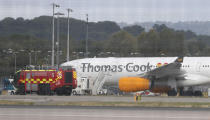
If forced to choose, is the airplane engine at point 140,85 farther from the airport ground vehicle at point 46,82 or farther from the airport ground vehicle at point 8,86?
the airport ground vehicle at point 8,86

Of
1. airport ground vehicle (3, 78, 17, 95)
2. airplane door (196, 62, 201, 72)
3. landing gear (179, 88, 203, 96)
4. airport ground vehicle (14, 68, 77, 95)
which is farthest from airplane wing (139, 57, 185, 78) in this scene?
airport ground vehicle (3, 78, 17, 95)

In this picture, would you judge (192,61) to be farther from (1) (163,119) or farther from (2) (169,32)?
(1) (163,119)

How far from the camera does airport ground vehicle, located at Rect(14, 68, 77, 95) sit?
114 feet

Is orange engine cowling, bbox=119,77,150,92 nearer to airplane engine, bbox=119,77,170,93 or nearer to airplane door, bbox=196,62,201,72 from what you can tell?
airplane engine, bbox=119,77,170,93

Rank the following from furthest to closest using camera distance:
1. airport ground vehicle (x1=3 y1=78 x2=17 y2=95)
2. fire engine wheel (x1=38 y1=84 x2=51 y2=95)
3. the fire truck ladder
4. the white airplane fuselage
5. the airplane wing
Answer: airport ground vehicle (x1=3 y1=78 x2=17 y2=95) < the fire truck ladder < the white airplane fuselage < the airplane wing < fire engine wheel (x1=38 y1=84 x2=51 y2=95)

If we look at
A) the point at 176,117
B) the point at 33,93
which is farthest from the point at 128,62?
the point at 176,117

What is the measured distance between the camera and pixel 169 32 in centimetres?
5169

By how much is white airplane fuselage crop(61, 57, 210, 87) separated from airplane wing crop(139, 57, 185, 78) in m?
1.00

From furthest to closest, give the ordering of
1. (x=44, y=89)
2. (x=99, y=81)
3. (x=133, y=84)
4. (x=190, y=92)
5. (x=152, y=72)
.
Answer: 1. (x=99, y=81)
2. (x=190, y=92)
3. (x=152, y=72)
4. (x=44, y=89)
5. (x=133, y=84)

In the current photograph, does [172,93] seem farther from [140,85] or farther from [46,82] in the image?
[46,82]

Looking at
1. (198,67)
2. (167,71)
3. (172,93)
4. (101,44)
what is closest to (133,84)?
(172,93)

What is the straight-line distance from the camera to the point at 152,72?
117ft

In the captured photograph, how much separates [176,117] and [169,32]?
3583 cm

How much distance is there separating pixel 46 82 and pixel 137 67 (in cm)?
835
